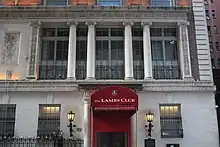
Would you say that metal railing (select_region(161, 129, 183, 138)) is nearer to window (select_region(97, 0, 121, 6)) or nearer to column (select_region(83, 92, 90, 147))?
column (select_region(83, 92, 90, 147))

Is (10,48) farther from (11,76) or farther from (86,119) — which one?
(86,119)

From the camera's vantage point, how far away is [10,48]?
816 inches

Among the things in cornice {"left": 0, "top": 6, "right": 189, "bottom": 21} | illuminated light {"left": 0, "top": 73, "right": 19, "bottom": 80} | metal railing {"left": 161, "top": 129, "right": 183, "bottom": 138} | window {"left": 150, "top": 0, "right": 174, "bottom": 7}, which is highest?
window {"left": 150, "top": 0, "right": 174, "bottom": 7}

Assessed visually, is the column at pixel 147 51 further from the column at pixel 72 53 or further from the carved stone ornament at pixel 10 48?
the carved stone ornament at pixel 10 48

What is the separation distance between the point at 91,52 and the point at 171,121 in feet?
23.3

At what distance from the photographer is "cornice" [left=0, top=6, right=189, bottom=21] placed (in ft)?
68.0

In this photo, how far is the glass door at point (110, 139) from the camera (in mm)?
19422

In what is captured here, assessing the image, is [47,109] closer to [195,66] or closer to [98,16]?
[98,16]

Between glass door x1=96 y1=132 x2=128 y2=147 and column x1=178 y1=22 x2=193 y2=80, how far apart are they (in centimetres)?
583

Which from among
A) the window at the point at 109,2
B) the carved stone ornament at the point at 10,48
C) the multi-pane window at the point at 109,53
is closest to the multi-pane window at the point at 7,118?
the carved stone ornament at the point at 10,48

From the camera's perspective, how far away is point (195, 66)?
2050 centimetres

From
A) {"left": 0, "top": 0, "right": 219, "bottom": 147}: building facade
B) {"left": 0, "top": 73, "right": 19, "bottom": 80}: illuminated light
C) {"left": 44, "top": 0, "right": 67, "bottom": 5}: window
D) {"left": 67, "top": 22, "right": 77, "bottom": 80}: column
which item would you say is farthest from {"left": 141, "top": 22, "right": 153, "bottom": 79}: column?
{"left": 0, "top": 73, "right": 19, "bottom": 80}: illuminated light

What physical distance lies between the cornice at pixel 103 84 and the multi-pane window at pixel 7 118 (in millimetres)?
1189

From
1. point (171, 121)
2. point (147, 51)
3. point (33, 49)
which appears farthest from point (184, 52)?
point (33, 49)
